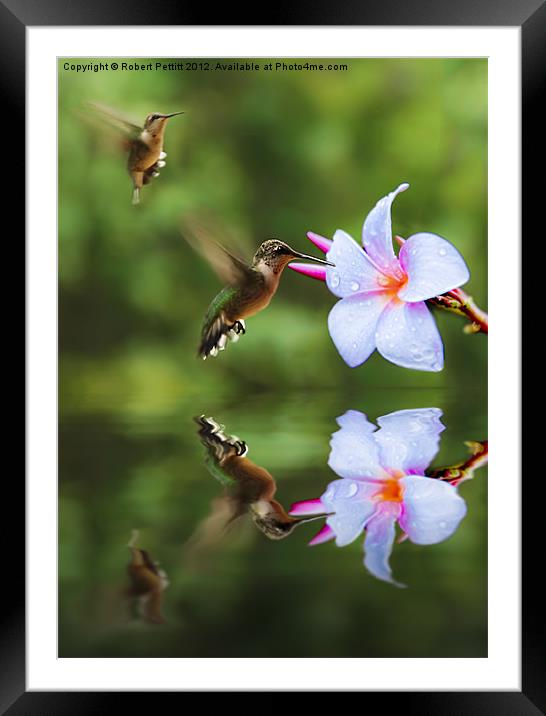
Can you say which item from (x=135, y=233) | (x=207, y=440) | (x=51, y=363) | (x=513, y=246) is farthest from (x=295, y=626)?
(x=135, y=233)

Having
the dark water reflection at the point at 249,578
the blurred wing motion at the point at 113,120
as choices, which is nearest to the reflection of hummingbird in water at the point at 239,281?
the blurred wing motion at the point at 113,120

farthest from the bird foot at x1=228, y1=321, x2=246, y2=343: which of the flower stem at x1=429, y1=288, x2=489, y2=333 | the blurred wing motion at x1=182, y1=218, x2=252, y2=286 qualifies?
the flower stem at x1=429, y1=288, x2=489, y2=333

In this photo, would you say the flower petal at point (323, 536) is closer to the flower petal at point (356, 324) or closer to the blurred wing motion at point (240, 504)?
the blurred wing motion at point (240, 504)

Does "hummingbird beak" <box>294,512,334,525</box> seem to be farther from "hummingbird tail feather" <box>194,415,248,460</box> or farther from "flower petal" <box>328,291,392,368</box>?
"flower petal" <box>328,291,392,368</box>

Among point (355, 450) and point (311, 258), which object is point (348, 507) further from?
point (311, 258)

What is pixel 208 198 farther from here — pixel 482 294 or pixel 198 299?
pixel 482 294

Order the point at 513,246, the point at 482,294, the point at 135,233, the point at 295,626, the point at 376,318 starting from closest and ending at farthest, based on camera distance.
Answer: the point at 295,626
the point at 513,246
the point at 482,294
the point at 376,318
the point at 135,233
